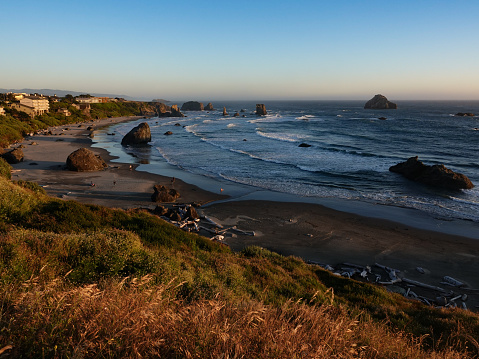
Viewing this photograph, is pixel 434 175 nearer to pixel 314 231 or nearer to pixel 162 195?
pixel 314 231

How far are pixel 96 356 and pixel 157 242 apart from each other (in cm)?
1034

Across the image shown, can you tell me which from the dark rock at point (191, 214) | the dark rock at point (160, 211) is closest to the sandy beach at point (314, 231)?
the dark rock at point (191, 214)

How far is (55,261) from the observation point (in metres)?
7.31

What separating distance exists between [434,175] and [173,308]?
35653 mm

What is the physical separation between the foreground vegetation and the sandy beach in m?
4.77

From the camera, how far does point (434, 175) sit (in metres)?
33.3

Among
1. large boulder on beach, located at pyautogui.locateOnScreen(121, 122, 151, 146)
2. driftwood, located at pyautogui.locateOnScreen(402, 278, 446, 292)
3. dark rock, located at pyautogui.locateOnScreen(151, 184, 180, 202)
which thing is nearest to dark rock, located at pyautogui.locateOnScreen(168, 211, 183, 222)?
dark rock, located at pyautogui.locateOnScreen(151, 184, 180, 202)

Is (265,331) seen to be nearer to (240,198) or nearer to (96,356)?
(96,356)

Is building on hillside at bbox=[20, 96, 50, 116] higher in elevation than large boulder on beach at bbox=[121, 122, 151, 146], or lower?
higher

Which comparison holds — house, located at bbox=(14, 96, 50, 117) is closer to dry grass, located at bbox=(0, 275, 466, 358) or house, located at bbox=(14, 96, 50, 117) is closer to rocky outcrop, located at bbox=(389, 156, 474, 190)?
rocky outcrop, located at bbox=(389, 156, 474, 190)

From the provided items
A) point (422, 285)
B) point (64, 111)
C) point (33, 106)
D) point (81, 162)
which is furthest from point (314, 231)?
point (64, 111)

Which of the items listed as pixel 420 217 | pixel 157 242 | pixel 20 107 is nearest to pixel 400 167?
pixel 420 217

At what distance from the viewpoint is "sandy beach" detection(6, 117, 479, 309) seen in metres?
17.3

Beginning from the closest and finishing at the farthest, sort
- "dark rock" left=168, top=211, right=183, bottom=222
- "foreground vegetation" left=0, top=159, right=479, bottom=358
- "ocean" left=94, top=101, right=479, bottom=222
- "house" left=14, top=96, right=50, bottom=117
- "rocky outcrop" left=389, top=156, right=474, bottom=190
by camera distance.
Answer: "foreground vegetation" left=0, top=159, right=479, bottom=358 → "dark rock" left=168, top=211, right=183, bottom=222 → "ocean" left=94, top=101, right=479, bottom=222 → "rocky outcrop" left=389, top=156, right=474, bottom=190 → "house" left=14, top=96, right=50, bottom=117
